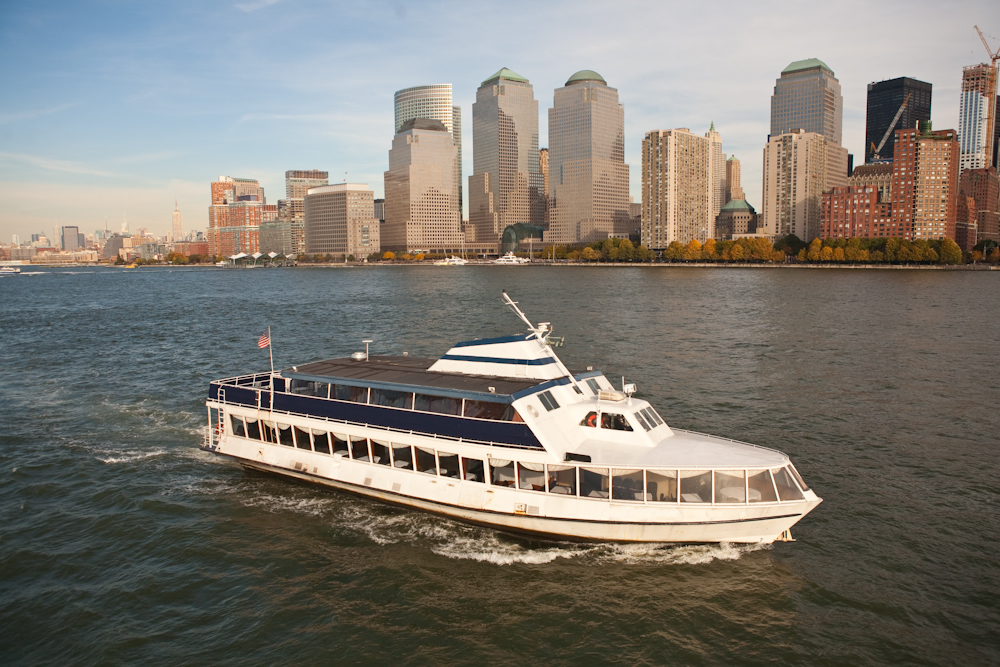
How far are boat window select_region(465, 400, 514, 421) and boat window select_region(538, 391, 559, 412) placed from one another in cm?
116

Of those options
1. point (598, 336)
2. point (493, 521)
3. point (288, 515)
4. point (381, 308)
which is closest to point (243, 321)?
point (381, 308)

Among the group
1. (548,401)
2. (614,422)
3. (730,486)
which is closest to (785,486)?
(730,486)

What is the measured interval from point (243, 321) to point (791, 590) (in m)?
69.2

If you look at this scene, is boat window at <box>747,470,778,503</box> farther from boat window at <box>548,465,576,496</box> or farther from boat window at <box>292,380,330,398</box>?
boat window at <box>292,380,330,398</box>

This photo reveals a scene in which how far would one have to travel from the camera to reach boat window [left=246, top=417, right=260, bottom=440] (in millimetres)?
24344

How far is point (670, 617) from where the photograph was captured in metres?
15.5

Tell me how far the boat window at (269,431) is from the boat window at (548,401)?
10.5 metres

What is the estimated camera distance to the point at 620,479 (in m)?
17.7

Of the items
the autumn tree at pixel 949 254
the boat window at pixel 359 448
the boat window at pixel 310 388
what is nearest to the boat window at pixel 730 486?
the boat window at pixel 359 448

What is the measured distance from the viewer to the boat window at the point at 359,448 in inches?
853

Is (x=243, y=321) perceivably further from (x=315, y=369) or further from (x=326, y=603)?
(x=326, y=603)

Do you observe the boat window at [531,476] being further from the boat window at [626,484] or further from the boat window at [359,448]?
the boat window at [359,448]

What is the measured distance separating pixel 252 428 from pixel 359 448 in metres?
5.36

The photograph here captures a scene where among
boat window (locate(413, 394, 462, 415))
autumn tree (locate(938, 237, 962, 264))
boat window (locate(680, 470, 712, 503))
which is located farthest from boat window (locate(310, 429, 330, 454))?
autumn tree (locate(938, 237, 962, 264))
